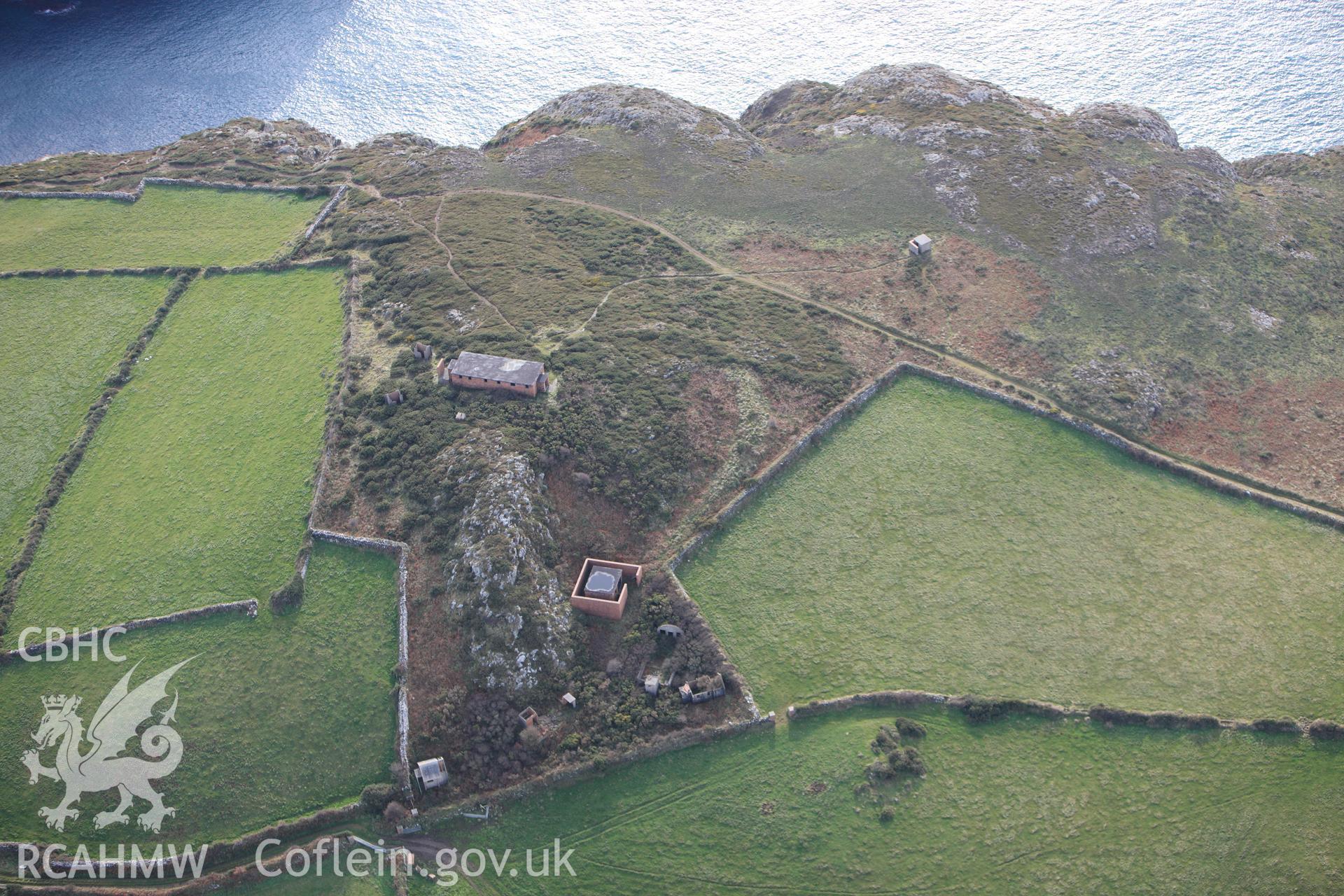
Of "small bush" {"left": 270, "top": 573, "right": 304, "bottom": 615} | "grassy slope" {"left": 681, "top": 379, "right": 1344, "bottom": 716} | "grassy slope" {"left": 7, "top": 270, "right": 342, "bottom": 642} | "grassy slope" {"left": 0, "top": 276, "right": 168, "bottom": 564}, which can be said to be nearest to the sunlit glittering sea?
"grassy slope" {"left": 0, "top": 276, "right": 168, "bottom": 564}

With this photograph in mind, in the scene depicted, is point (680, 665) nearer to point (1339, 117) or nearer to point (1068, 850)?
point (1068, 850)

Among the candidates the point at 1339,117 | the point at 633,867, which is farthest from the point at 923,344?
the point at 1339,117

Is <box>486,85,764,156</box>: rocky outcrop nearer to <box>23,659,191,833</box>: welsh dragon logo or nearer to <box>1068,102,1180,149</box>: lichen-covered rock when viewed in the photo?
<box>1068,102,1180,149</box>: lichen-covered rock

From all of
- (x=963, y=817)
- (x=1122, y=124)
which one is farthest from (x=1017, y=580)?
(x=1122, y=124)

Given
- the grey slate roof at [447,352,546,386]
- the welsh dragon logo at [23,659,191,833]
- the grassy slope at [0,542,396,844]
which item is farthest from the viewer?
the grey slate roof at [447,352,546,386]

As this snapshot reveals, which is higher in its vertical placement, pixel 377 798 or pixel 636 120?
pixel 636 120

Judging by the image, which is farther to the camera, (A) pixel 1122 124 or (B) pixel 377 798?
(A) pixel 1122 124

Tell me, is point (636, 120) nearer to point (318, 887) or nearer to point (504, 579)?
point (504, 579)
